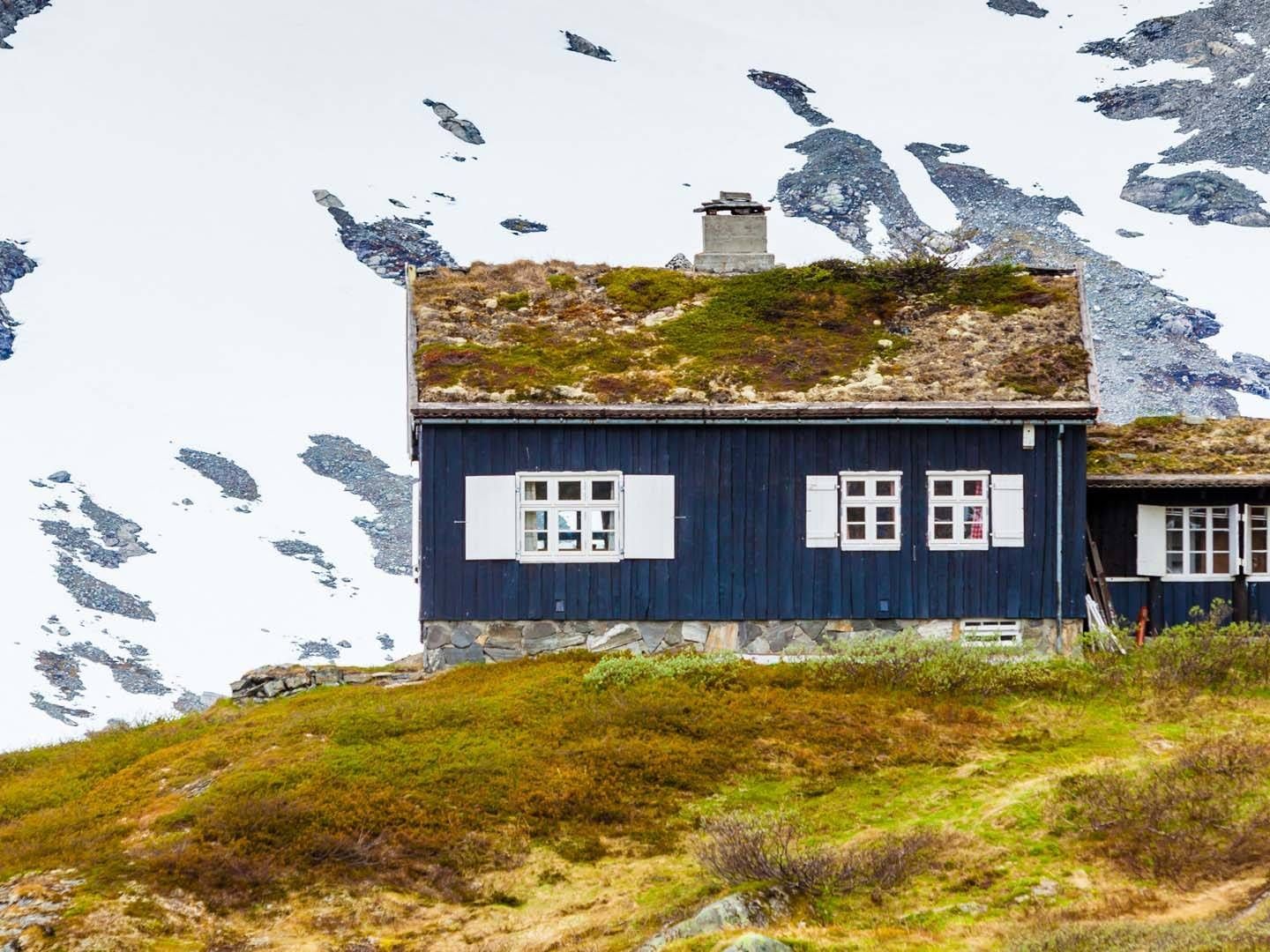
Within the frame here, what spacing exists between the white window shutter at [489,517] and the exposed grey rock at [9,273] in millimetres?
57002

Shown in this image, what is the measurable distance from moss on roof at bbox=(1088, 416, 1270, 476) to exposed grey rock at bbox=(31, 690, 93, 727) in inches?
1049

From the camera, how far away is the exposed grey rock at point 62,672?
1596 inches

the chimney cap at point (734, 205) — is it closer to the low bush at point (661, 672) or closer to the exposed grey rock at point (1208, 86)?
the low bush at point (661, 672)

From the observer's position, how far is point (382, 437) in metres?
66.4

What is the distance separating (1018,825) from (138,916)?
8.23 meters

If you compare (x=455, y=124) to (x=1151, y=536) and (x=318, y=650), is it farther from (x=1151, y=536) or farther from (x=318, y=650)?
(x=1151, y=536)

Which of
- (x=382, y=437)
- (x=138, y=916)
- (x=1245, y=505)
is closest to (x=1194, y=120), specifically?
(x=382, y=437)

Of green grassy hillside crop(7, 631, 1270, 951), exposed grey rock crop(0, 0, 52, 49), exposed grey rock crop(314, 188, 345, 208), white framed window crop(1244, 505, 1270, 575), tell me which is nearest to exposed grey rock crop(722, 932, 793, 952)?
green grassy hillside crop(7, 631, 1270, 951)

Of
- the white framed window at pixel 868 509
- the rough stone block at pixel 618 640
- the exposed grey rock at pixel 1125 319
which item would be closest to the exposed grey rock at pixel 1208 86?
the exposed grey rock at pixel 1125 319

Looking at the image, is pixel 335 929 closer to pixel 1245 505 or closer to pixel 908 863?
pixel 908 863

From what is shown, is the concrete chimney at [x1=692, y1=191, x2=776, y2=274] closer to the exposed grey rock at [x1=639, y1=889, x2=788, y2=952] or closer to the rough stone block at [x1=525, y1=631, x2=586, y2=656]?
the rough stone block at [x1=525, y1=631, x2=586, y2=656]

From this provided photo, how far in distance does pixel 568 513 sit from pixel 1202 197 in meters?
81.1

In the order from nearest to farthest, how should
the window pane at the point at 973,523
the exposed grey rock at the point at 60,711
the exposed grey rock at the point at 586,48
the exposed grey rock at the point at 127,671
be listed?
the window pane at the point at 973,523
the exposed grey rock at the point at 60,711
the exposed grey rock at the point at 127,671
the exposed grey rock at the point at 586,48

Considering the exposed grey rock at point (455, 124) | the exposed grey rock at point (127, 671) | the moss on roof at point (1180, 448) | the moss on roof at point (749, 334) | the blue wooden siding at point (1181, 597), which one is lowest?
the exposed grey rock at point (127, 671)
